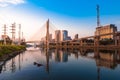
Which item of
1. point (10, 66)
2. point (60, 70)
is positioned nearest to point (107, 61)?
point (60, 70)

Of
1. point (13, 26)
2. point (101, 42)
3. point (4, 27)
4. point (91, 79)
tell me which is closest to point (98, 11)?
point (101, 42)

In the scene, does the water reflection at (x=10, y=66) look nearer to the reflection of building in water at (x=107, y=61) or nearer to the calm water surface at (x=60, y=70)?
the calm water surface at (x=60, y=70)

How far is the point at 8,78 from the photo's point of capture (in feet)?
73.9

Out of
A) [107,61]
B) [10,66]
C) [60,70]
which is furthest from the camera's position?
[107,61]

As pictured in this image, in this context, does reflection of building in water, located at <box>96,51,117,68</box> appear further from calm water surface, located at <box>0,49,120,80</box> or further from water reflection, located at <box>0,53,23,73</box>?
water reflection, located at <box>0,53,23,73</box>

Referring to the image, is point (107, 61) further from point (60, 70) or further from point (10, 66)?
point (10, 66)

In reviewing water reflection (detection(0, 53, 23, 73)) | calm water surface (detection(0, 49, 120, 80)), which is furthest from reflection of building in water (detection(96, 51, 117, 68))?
water reflection (detection(0, 53, 23, 73))

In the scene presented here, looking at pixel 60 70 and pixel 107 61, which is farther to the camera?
pixel 107 61

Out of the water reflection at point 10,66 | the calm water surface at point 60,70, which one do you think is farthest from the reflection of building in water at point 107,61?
the water reflection at point 10,66

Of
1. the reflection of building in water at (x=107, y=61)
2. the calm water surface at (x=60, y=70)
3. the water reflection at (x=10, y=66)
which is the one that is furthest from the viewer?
the reflection of building in water at (x=107, y=61)

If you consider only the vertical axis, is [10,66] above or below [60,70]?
above

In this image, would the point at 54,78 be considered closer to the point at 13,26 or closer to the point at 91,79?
the point at 91,79

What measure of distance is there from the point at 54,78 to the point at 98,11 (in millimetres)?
119899

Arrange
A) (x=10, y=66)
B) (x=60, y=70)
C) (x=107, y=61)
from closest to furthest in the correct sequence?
1. (x=60, y=70)
2. (x=10, y=66)
3. (x=107, y=61)
